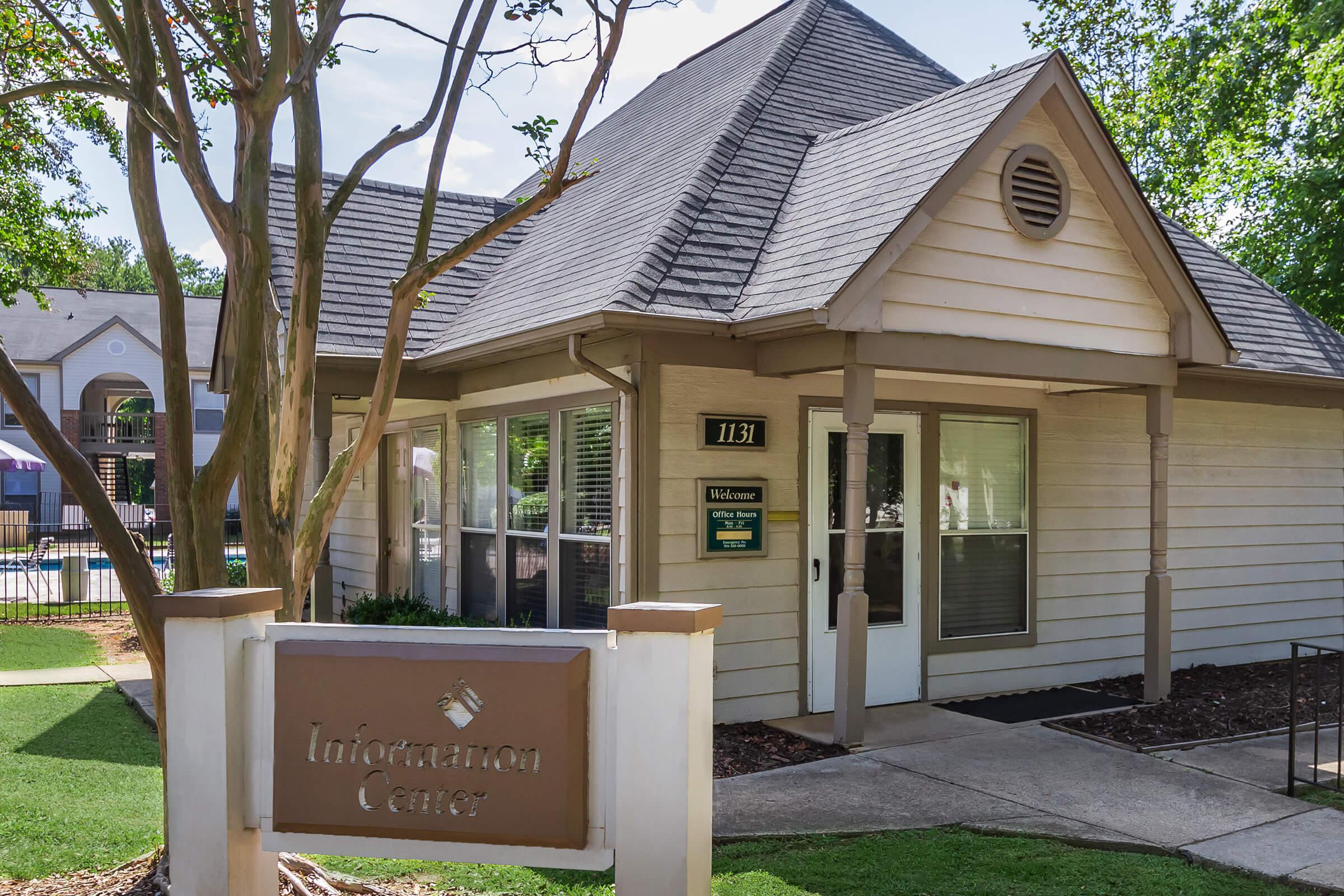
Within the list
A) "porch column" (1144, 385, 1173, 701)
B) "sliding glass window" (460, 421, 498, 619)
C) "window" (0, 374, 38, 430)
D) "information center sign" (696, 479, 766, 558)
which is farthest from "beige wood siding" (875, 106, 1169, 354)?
"window" (0, 374, 38, 430)

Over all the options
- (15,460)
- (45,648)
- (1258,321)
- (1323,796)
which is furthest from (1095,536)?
(15,460)

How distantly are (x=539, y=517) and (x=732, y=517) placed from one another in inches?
79.5

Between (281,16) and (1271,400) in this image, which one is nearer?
(281,16)

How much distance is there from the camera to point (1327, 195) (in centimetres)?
1759

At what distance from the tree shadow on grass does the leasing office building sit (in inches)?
110

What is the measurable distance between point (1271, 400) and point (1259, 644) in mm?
2573

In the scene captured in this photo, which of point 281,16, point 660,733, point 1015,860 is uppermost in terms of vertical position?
point 281,16

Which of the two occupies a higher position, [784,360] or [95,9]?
[95,9]

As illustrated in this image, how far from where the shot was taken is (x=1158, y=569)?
361 inches

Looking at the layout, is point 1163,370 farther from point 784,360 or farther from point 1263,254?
point 1263,254

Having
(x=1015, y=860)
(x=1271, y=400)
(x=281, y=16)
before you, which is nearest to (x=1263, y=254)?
(x=1271, y=400)

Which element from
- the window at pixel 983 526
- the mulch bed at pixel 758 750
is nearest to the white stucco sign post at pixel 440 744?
the mulch bed at pixel 758 750

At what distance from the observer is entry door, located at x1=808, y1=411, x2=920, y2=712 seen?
868 centimetres

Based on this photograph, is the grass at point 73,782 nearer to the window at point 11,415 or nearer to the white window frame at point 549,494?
the white window frame at point 549,494
